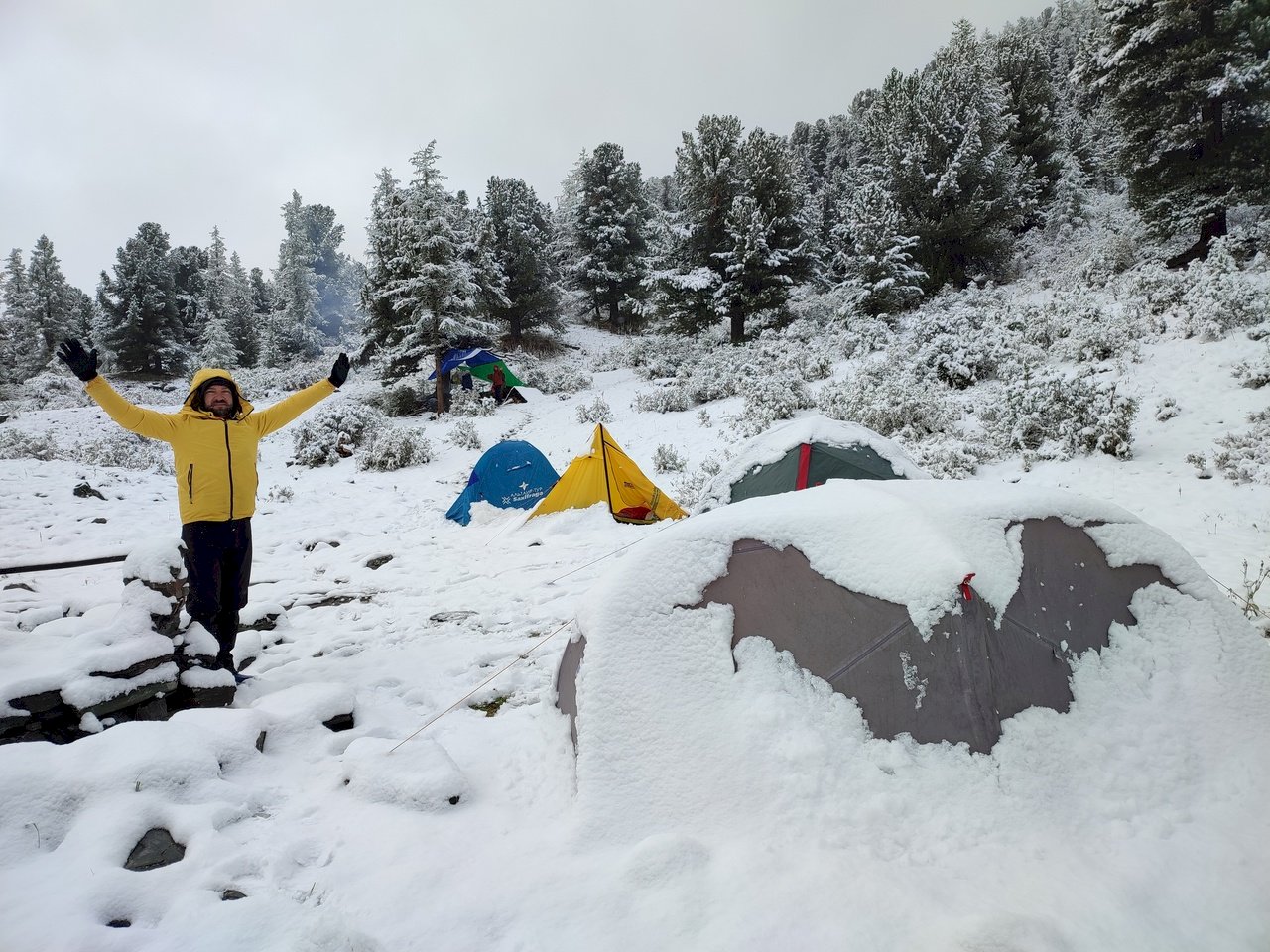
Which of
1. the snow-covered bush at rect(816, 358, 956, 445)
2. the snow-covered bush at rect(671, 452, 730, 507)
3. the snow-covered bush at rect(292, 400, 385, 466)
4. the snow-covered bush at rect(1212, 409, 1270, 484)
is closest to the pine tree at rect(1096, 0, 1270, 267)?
the snow-covered bush at rect(816, 358, 956, 445)

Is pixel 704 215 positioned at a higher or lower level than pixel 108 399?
higher

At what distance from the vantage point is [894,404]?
9.59 meters

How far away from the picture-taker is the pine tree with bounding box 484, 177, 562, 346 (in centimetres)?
2580

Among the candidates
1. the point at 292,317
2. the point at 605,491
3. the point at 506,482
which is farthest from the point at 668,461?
the point at 292,317

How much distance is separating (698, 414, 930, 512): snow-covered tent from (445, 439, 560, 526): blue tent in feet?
11.9

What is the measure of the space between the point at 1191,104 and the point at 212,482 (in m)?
19.5

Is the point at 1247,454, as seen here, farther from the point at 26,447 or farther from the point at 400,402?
the point at 26,447

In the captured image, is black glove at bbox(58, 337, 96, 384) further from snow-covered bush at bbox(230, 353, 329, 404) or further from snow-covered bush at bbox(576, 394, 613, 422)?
snow-covered bush at bbox(230, 353, 329, 404)

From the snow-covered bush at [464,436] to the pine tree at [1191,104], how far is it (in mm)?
17414

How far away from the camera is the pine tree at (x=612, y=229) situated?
2764 centimetres

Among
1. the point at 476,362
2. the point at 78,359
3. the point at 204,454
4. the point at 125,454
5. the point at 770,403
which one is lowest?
the point at 204,454

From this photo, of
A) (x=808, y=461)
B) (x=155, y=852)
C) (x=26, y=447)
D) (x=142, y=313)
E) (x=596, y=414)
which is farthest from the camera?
(x=142, y=313)

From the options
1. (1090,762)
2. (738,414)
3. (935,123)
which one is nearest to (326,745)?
(1090,762)

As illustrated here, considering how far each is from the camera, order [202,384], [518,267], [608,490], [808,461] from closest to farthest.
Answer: [202,384], [808,461], [608,490], [518,267]
